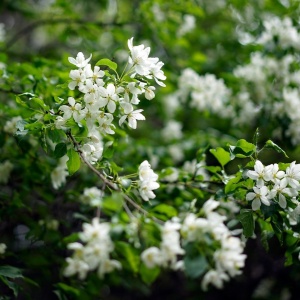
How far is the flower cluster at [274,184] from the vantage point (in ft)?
5.34

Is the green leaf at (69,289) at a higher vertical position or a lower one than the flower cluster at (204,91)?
lower

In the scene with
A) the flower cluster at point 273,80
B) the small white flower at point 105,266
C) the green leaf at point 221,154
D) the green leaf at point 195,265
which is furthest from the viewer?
the flower cluster at point 273,80

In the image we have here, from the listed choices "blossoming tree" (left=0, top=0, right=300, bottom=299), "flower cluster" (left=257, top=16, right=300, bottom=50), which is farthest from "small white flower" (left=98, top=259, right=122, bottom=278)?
"flower cluster" (left=257, top=16, right=300, bottom=50)

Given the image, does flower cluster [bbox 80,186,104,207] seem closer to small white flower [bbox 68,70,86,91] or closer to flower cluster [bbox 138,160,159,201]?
flower cluster [bbox 138,160,159,201]

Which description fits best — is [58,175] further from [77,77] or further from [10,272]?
[77,77]

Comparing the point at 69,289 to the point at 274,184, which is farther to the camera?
the point at 69,289

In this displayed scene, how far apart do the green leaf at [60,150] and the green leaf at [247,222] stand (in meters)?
0.77

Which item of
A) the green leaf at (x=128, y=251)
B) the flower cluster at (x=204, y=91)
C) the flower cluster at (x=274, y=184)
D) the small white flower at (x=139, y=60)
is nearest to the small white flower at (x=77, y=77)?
the small white flower at (x=139, y=60)

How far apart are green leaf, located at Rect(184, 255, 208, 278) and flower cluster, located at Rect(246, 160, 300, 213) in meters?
0.43

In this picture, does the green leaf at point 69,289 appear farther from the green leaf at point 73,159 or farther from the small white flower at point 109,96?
the small white flower at point 109,96

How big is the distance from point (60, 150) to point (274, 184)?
886 mm

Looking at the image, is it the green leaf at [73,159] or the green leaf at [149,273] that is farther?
the green leaf at [73,159]

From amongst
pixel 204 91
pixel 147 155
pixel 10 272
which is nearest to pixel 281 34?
pixel 204 91

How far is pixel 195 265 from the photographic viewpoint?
4.27 ft
